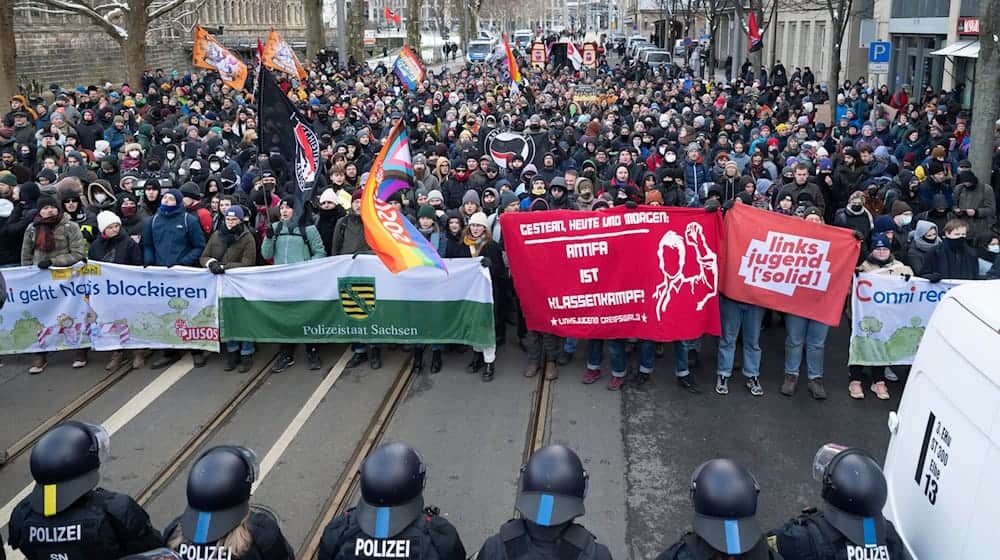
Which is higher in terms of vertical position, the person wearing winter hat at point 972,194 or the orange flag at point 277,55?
the orange flag at point 277,55

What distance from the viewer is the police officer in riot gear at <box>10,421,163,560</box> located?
13.0 ft

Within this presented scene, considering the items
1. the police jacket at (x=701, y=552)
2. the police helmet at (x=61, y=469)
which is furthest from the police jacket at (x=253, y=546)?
the police jacket at (x=701, y=552)

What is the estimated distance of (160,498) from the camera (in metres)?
6.60

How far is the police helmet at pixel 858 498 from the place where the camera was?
3.62 m

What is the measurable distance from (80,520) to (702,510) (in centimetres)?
274

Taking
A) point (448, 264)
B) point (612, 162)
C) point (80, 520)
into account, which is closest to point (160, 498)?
point (80, 520)

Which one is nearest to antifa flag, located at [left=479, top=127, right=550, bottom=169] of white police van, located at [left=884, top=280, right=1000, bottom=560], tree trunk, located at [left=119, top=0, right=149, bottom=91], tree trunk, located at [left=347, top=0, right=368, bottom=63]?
white police van, located at [left=884, top=280, right=1000, bottom=560]

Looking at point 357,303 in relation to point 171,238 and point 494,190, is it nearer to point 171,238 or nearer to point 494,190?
point 171,238

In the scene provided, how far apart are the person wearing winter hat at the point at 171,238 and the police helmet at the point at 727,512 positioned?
703cm

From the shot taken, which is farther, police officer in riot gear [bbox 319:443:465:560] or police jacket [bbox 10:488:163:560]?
police jacket [bbox 10:488:163:560]

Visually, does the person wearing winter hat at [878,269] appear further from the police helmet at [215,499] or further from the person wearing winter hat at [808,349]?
the police helmet at [215,499]

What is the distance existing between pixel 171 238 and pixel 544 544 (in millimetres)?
6874

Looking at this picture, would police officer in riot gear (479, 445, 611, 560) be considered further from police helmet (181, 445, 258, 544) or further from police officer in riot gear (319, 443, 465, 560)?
police helmet (181, 445, 258, 544)

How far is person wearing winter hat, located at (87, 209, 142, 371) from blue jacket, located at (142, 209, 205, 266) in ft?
0.43
